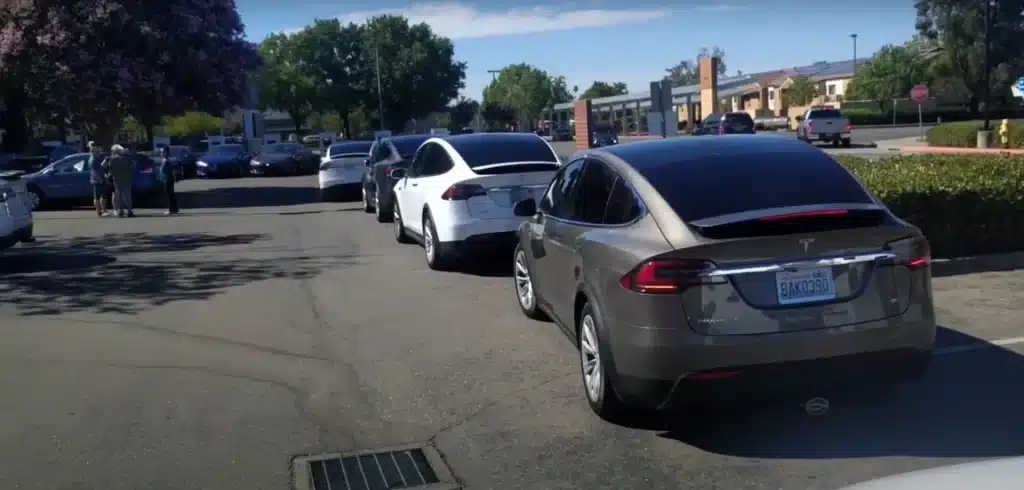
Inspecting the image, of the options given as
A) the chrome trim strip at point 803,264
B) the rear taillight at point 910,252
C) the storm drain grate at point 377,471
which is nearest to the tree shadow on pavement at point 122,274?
the storm drain grate at point 377,471

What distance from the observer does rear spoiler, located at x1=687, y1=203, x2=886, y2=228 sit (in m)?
5.48

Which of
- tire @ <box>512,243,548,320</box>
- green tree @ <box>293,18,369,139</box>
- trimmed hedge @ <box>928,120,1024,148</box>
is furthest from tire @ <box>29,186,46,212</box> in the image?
green tree @ <box>293,18,369,139</box>

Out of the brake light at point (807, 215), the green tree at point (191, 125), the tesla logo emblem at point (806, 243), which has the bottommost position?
the tesla logo emblem at point (806, 243)

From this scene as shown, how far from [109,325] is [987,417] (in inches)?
288

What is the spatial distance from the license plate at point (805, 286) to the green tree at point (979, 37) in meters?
63.2

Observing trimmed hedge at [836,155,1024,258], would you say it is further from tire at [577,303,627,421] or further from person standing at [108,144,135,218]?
person standing at [108,144,135,218]

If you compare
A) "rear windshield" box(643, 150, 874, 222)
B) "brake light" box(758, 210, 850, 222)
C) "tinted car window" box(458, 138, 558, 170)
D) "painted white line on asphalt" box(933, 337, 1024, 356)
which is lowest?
"painted white line on asphalt" box(933, 337, 1024, 356)

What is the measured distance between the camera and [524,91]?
107m

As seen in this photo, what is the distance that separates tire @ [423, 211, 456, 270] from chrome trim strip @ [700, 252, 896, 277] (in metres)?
6.38

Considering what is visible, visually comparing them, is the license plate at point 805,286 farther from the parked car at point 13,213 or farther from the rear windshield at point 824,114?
the rear windshield at point 824,114

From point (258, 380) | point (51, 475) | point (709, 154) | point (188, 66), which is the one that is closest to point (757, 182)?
point (709, 154)

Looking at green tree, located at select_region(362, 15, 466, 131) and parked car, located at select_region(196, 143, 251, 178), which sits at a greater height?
green tree, located at select_region(362, 15, 466, 131)

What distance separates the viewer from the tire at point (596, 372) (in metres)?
5.91

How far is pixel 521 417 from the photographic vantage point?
6410mm
